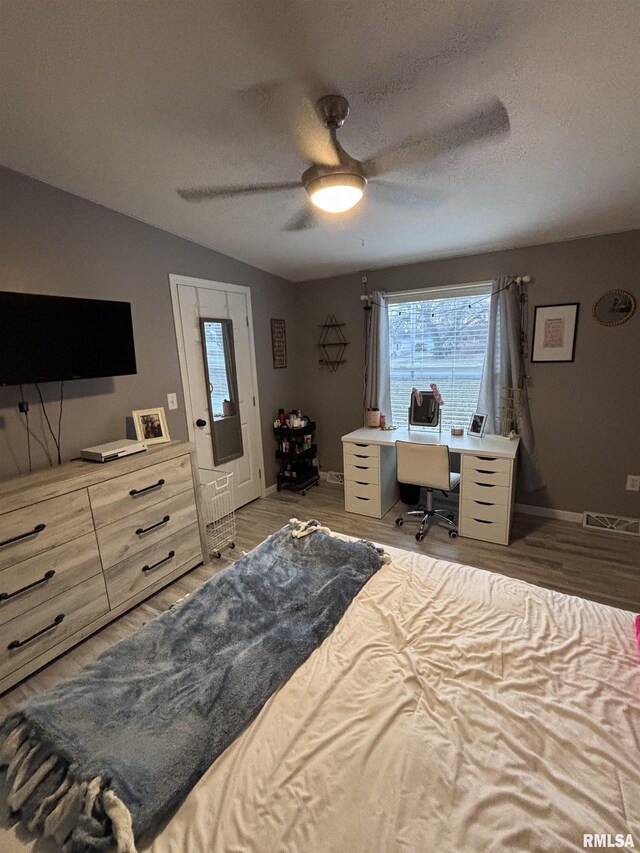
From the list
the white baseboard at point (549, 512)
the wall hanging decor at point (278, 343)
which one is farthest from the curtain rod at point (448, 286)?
the white baseboard at point (549, 512)

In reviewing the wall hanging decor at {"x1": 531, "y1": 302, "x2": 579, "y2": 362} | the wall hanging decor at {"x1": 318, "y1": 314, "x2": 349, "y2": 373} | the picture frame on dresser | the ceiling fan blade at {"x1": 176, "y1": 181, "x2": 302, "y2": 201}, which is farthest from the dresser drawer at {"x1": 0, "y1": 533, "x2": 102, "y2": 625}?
the wall hanging decor at {"x1": 531, "y1": 302, "x2": 579, "y2": 362}

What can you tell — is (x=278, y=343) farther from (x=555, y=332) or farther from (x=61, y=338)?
(x=555, y=332)

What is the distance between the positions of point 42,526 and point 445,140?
262cm

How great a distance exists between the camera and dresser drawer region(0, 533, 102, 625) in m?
1.71

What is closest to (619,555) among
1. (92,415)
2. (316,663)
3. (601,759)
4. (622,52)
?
(601,759)

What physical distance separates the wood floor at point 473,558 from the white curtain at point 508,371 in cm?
55

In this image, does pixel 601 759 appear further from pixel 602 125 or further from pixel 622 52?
pixel 602 125

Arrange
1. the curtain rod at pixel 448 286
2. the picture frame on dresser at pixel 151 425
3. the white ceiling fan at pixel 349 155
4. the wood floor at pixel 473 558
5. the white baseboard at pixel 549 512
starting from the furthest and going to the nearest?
the white baseboard at pixel 549 512, the curtain rod at pixel 448 286, the picture frame on dresser at pixel 151 425, the wood floor at pixel 473 558, the white ceiling fan at pixel 349 155

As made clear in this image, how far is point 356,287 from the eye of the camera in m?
→ 3.86

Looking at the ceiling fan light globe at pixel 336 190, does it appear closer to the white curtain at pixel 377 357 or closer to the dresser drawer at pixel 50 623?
the white curtain at pixel 377 357

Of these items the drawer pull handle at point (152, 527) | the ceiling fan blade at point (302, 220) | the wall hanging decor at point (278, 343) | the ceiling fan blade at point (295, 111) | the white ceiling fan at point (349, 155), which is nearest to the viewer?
the white ceiling fan at point (349, 155)

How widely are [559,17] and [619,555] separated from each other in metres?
3.03

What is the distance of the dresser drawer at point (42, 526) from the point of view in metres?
1.69

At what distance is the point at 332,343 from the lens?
410 cm
